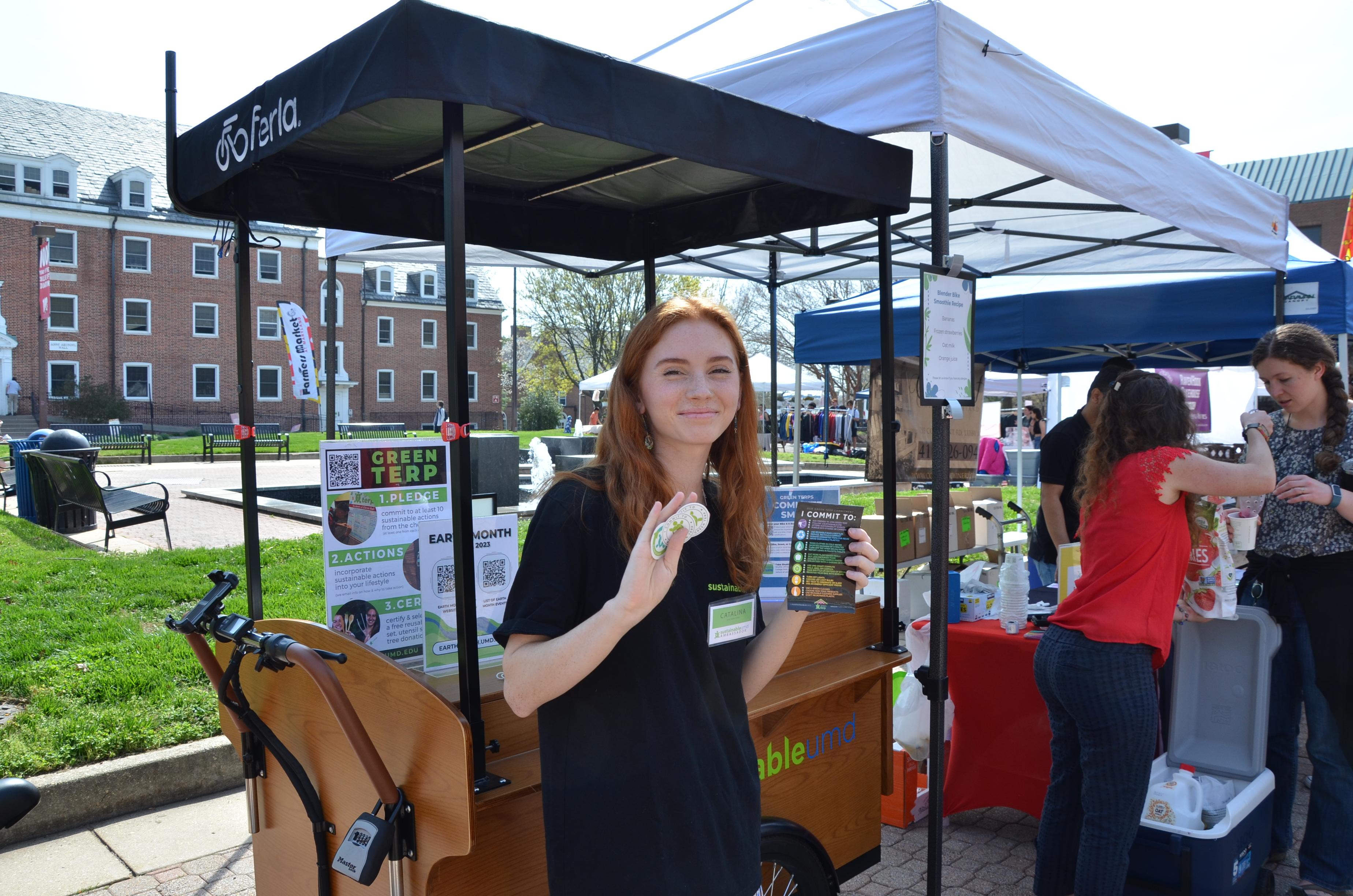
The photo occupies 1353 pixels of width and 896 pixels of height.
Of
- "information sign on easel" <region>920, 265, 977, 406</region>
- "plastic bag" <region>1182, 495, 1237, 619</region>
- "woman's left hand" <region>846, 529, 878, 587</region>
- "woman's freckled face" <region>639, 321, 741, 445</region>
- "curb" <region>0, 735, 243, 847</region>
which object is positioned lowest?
"curb" <region>0, 735, 243, 847</region>

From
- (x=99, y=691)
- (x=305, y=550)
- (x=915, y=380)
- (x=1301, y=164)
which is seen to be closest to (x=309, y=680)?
(x=99, y=691)

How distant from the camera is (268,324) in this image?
4291 centimetres

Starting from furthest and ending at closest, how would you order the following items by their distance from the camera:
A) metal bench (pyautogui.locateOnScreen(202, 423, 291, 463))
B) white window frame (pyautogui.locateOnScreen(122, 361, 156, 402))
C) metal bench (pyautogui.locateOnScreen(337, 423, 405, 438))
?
white window frame (pyautogui.locateOnScreen(122, 361, 156, 402)) < metal bench (pyautogui.locateOnScreen(337, 423, 405, 438)) < metal bench (pyautogui.locateOnScreen(202, 423, 291, 463))

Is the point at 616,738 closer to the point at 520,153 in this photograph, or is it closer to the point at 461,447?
the point at 461,447

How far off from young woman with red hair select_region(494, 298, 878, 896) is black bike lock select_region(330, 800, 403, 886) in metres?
0.37

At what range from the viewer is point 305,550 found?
8922mm

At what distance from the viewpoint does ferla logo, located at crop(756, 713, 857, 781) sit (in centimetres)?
262

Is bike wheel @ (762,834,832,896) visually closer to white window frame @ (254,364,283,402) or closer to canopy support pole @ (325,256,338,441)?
canopy support pole @ (325,256,338,441)

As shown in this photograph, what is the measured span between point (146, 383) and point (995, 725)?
43.5 meters

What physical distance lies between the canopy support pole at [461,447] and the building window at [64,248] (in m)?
44.3

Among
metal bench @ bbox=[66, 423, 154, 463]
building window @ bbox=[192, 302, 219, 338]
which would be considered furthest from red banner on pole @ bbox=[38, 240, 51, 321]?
building window @ bbox=[192, 302, 219, 338]

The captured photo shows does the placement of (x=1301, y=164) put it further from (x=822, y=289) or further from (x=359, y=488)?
(x=359, y=488)

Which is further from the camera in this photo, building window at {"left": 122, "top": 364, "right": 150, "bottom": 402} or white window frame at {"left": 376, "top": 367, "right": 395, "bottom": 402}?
white window frame at {"left": 376, "top": 367, "right": 395, "bottom": 402}

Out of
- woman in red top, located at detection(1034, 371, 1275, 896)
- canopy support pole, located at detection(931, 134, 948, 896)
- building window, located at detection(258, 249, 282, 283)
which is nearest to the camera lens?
woman in red top, located at detection(1034, 371, 1275, 896)
